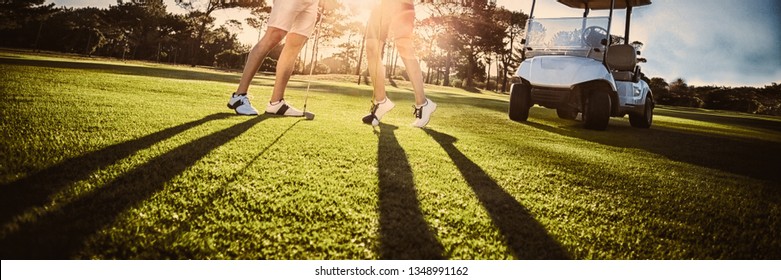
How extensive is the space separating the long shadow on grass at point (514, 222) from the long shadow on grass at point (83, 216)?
3.45ft

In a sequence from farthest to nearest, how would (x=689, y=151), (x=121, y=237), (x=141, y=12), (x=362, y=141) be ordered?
1. (x=141, y=12)
2. (x=689, y=151)
3. (x=362, y=141)
4. (x=121, y=237)

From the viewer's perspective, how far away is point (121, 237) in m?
0.87

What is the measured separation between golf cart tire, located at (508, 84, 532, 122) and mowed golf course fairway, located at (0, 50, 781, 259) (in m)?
2.69

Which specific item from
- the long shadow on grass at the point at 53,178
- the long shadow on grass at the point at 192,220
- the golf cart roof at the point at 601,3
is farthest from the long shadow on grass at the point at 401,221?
the golf cart roof at the point at 601,3

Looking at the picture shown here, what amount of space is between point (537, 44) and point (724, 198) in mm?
4759

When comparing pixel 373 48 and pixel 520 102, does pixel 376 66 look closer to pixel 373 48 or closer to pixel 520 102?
pixel 373 48

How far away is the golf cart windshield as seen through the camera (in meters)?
5.60

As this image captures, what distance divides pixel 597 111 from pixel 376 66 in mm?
2744

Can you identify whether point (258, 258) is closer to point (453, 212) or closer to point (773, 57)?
point (453, 212)

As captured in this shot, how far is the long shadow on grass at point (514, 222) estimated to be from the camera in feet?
3.44

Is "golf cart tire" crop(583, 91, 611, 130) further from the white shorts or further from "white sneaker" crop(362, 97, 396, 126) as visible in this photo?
the white shorts

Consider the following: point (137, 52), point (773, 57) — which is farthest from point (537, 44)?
point (137, 52)

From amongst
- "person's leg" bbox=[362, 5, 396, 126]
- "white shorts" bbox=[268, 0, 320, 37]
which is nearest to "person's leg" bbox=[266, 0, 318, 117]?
"white shorts" bbox=[268, 0, 320, 37]
